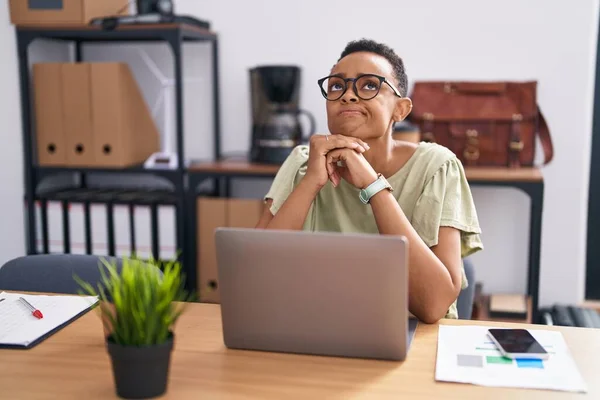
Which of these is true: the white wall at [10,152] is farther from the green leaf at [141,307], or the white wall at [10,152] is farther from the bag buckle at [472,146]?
the green leaf at [141,307]

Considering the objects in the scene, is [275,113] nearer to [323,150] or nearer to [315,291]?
[323,150]

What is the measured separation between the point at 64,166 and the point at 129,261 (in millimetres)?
2139

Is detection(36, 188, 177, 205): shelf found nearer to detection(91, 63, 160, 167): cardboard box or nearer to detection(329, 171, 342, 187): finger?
detection(91, 63, 160, 167): cardboard box

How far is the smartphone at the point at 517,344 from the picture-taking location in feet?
3.69

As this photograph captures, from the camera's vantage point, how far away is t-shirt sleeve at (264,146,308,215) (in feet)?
5.58

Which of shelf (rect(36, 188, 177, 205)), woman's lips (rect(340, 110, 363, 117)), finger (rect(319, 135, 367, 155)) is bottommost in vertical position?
shelf (rect(36, 188, 177, 205))

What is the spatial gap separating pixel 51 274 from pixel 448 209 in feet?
2.93

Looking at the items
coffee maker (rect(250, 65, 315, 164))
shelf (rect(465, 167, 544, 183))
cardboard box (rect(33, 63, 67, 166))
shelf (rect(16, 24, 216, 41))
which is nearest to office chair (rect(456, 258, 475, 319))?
shelf (rect(465, 167, 544, 183))

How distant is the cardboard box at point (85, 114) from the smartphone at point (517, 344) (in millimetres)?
2078

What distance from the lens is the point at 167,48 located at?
10.7 feet

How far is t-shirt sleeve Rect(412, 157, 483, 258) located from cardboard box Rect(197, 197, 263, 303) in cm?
142

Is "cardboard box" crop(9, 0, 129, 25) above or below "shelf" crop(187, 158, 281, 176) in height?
above

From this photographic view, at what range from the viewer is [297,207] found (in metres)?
1.57

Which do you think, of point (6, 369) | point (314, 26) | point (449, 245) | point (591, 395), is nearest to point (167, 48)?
point (314, 26)
